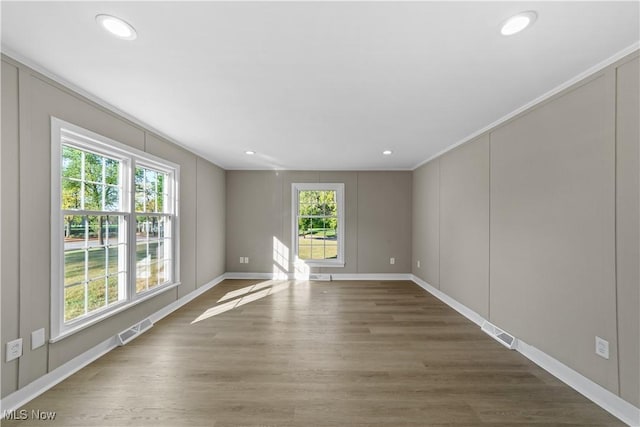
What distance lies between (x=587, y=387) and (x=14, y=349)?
4054mm

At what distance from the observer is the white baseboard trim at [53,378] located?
1733 mm

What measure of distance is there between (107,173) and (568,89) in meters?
4.23

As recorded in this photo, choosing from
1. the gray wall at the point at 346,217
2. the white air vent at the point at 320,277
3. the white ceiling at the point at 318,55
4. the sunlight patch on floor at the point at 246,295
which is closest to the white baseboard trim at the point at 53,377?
the sunlight patch on floor at the point at 246,295

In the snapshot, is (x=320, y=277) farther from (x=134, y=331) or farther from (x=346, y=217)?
(x=134, y=331)

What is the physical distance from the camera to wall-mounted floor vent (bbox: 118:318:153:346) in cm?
266

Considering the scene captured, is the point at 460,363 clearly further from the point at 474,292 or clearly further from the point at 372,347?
the point at 474,292

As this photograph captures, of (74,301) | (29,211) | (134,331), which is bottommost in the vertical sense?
(134,331)

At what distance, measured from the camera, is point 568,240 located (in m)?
2.07

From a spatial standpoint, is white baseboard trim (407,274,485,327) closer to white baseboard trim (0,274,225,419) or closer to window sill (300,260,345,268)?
window sill (300,260,345,268)

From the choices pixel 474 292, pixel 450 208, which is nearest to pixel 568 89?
pixel 450 208

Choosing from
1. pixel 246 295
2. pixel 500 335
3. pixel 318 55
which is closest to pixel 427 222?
pixel 500 335

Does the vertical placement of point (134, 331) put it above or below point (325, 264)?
below

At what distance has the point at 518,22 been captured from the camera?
1.41m

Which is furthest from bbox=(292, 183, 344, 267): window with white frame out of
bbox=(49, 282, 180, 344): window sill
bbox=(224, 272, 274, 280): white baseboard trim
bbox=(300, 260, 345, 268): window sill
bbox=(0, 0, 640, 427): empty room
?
bbox=(49, 282, 180, 344): window sill
